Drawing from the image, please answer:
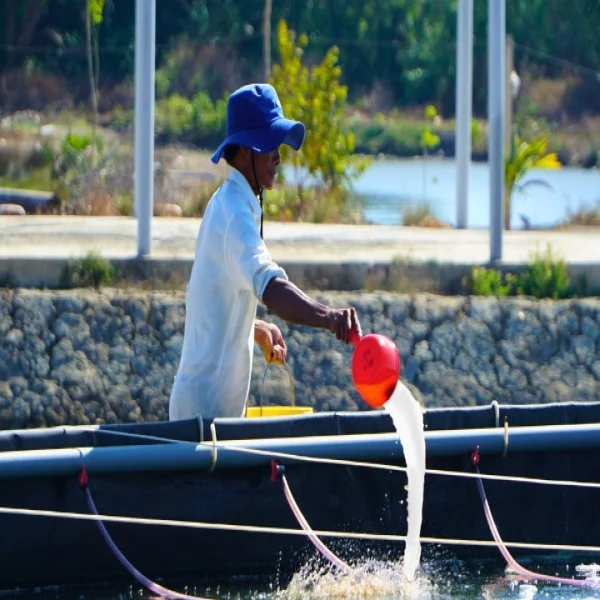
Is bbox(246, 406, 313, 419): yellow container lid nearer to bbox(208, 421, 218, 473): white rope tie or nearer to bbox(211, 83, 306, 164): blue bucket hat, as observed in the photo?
bbox(208, 421, 218, 473): white rope tie

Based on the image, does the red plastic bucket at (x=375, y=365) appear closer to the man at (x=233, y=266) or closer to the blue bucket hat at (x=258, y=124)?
the man at (x=233, y=266)

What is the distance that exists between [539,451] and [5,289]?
13.5ft

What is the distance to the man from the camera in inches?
225

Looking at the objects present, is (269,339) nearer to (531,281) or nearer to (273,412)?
(273,412)

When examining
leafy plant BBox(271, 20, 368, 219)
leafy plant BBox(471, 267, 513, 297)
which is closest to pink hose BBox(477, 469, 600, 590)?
leafy plant BBox(471, 267, 513, 297)

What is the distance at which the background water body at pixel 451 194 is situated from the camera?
18.3 metres

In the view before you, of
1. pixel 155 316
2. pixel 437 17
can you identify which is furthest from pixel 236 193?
pixel 437 17

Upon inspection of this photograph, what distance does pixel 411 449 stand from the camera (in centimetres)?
601

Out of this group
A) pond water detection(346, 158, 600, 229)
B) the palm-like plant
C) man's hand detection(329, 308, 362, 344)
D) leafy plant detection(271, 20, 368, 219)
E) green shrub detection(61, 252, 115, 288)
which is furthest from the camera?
pond water detection(346, 158, 600, 229)

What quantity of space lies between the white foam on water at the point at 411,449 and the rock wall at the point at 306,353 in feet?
11.0

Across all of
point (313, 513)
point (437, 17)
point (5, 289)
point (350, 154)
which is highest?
point (437, 17)

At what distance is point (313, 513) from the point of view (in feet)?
20.5

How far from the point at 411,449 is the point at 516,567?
2.58 feet

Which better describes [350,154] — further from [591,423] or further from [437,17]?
[437,17]
